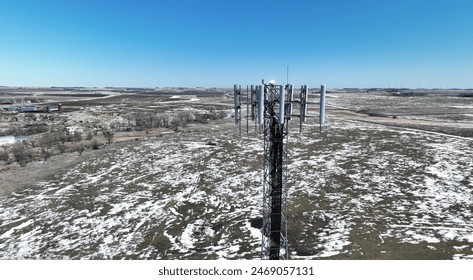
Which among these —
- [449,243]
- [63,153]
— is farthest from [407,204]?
[63,153]

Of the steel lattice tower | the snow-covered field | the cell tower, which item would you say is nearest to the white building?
the snow-covered field

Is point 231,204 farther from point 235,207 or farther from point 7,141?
point 7,141

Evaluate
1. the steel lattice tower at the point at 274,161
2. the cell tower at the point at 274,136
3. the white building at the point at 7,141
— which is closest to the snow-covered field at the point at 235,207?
the steel lattice tower at the point at 274,161

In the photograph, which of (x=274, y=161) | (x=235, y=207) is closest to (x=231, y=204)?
(x=235, y=207)

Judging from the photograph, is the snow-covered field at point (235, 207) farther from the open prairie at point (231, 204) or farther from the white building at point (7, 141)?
the white building at point (7, 141)

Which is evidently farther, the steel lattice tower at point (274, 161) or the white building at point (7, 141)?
the white building at point (7, 141)

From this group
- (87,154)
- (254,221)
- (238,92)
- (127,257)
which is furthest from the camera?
(87,154)

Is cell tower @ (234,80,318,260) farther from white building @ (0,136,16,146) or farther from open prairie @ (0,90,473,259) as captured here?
white building @ (0,136,16,146)

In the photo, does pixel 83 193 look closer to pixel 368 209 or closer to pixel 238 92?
pixel 238 92
